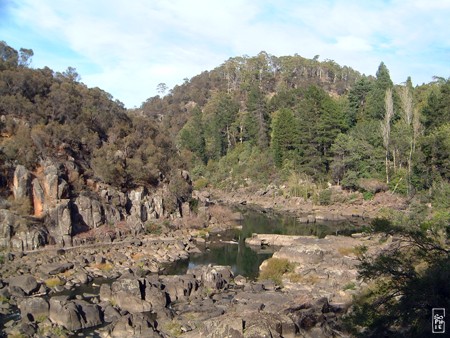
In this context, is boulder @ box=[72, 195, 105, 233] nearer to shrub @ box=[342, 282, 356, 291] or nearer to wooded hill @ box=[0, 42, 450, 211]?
wooded hill @ box=[0, 42, 450, 211]

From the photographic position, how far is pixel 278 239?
42031mm

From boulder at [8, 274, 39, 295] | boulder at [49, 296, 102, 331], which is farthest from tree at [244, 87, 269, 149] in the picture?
boulder at [49, 296, 102, 331]

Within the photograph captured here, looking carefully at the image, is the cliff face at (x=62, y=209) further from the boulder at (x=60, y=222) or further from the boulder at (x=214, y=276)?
the boulder at (x=214, y=276)

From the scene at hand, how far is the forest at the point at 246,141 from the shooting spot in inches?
1788

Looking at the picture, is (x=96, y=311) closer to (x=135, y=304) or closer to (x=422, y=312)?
(x=135, y=304)

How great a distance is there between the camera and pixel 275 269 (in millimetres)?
31203

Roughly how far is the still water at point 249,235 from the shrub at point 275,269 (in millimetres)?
1009

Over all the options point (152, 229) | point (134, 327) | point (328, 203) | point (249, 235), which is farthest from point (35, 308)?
point (328, 203)

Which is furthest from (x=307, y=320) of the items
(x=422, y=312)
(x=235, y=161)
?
(x=235, y=161)

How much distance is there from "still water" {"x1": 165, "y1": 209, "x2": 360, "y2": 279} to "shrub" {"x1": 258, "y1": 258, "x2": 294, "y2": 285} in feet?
3.31

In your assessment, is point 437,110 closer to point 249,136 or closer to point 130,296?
point 249,136

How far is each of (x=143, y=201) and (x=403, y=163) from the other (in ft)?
Result: 121

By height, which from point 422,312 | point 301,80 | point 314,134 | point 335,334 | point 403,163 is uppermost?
point 301,80

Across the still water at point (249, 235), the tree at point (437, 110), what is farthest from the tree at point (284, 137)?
→ the tree at point (437, 110)
